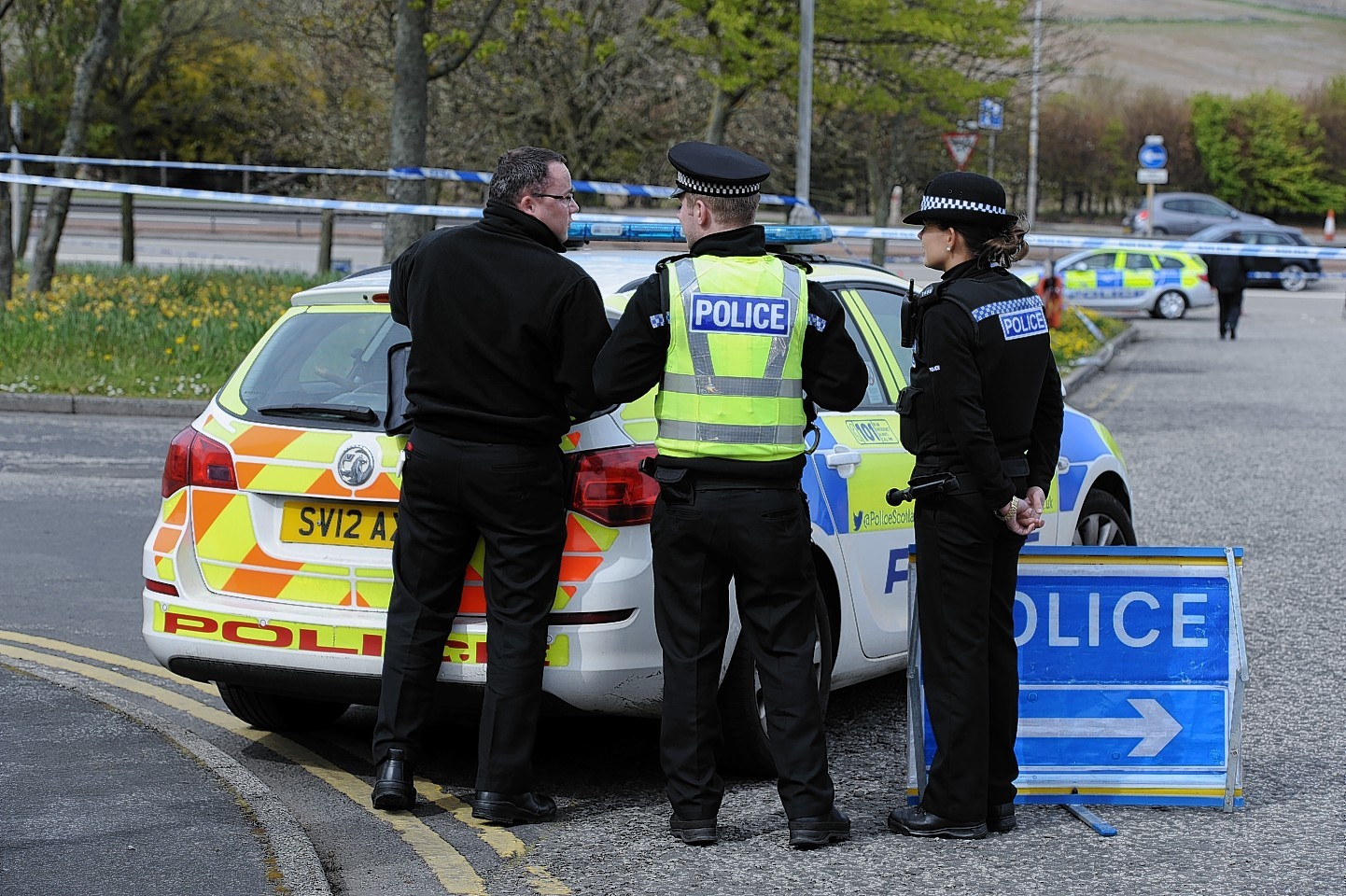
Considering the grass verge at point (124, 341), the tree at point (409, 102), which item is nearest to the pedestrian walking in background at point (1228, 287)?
the tree at point (409, 102)

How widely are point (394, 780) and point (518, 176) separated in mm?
1777

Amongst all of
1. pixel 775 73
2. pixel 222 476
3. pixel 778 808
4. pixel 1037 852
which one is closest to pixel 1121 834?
pixel 1037 852

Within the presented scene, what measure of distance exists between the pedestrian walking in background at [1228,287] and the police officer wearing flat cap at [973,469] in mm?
19875

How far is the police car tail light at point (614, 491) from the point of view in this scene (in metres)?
A: 4.87

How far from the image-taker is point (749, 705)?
514 centimetres

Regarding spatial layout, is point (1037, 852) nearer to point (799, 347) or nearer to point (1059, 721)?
point (1059, 721)

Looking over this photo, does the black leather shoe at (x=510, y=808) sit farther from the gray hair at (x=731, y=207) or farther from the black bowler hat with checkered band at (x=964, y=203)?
the black bowler hat with checkered band at (x=964, y=203)

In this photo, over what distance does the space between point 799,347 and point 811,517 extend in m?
0.84

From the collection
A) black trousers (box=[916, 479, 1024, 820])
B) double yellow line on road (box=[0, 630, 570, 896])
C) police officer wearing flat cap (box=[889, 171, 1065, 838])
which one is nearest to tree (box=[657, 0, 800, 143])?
double yellow line on road (box=[0, 630, 570, 896])

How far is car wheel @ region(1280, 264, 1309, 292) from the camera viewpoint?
128 ft

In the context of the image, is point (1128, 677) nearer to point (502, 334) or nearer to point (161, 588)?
point (502, 334)

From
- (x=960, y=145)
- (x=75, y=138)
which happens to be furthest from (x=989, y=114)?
(x=75, y=138)

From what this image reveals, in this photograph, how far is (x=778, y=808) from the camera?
5062 millimetres

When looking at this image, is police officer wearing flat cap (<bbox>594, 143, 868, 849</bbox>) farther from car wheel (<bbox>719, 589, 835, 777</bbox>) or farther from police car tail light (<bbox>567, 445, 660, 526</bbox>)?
car wheel (<bbox>719, 589, 835, 777</bbox>)
